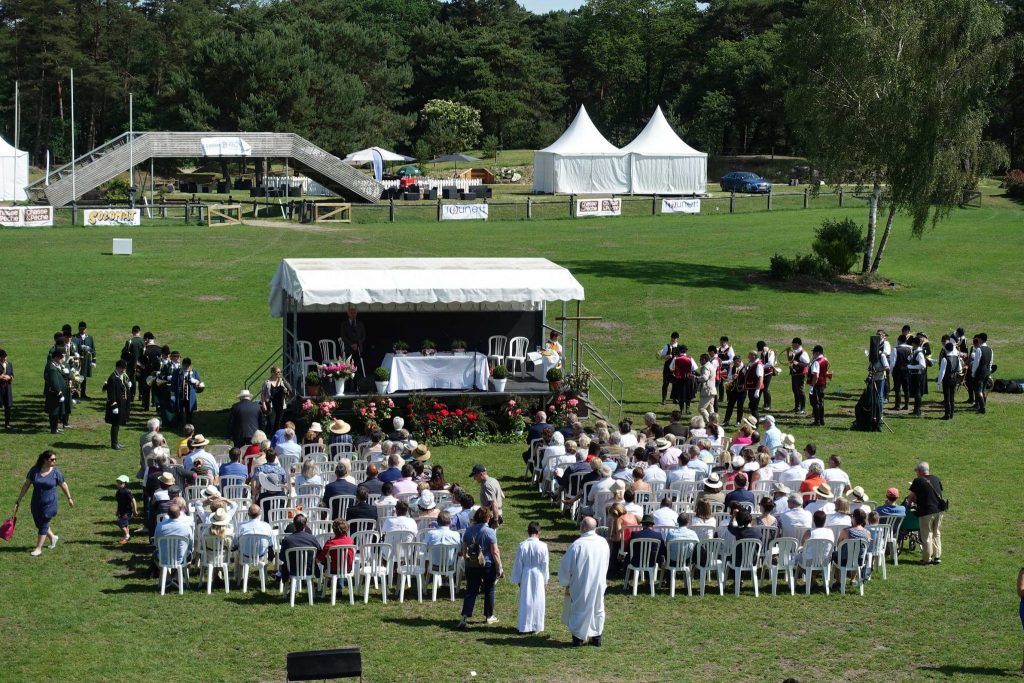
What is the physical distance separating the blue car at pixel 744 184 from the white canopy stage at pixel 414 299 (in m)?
42.3

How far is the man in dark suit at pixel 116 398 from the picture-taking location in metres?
21.3

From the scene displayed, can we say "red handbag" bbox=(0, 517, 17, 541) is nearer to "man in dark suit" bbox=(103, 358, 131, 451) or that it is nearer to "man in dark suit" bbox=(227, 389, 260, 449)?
"man in dark suit" bbox=(227, 389, 260, 449)

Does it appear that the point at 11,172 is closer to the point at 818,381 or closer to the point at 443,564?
the point at 818,381

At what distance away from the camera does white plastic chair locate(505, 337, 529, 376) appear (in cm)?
→ 2502

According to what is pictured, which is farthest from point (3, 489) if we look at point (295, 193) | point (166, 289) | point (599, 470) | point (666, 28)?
point (666, 28)

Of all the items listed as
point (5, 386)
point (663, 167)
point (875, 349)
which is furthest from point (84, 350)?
point (663, 167)

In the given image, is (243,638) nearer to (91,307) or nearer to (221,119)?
(91,307)

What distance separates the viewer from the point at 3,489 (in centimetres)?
1886

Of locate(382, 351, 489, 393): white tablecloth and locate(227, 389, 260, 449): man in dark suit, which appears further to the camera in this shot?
locate(382, 351, 489, 393): white tablecloth

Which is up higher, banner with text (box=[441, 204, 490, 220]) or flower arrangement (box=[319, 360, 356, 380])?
banner with text (box=[441, 204, 490, 220])

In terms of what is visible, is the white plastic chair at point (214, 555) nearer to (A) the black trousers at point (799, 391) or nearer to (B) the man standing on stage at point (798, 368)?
(B) the man standing on stage at point (798, 368)

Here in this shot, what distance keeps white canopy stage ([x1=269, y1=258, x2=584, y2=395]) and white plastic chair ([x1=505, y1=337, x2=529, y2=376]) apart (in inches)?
6.4

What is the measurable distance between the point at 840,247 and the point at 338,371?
875 inches

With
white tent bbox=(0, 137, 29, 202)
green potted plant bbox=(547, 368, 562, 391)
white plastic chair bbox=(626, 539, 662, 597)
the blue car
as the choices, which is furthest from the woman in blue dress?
the blue car
